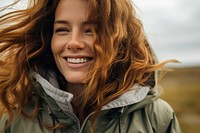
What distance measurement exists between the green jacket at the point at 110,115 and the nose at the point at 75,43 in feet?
1.46

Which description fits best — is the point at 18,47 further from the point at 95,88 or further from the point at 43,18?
the point at 95,88

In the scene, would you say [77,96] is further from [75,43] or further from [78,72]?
[75,43]

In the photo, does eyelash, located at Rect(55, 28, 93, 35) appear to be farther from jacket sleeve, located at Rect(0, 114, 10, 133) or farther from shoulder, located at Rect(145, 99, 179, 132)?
jacket sleeve, located at Rect(0, 114, 10, 133)

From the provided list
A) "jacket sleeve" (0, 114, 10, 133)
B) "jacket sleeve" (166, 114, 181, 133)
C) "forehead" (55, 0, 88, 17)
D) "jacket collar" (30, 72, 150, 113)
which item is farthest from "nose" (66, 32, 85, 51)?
"jacket sleeve" (166, 114, 181, 133)

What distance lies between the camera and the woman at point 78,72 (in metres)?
5.07

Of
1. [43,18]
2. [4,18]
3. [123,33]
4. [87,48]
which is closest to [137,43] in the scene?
[123,33]

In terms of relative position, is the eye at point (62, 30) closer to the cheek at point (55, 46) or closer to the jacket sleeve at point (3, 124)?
the cheek at point (55, 46)

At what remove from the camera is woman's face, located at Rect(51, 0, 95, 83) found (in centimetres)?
501

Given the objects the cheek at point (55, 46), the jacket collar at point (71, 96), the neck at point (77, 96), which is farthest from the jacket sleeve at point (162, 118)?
the cheek at point (55, 46)

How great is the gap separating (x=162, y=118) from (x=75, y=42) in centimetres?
116

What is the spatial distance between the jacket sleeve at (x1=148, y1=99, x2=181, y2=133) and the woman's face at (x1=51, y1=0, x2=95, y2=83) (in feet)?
2.60

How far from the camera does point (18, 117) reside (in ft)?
17.5

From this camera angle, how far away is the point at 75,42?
16.3ft

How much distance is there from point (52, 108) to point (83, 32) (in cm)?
80
